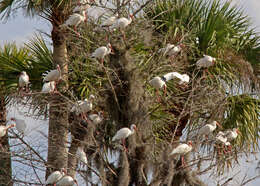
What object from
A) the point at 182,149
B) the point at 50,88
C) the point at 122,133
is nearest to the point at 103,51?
the point at 50,88

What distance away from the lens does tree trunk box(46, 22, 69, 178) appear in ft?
27.0

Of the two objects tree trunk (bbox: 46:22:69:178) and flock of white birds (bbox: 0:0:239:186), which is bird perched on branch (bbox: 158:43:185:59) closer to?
flock of white birds (bbox: 0:0:239:186)

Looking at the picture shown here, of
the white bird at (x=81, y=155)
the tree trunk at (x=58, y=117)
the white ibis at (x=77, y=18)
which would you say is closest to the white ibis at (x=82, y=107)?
the tree trunk at (x=58, y=117)

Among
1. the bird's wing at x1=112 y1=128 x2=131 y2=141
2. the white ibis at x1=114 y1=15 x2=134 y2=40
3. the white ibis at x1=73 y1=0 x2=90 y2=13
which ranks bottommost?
the bird's wing at x1=112 y1=128 x2=131 y2=141

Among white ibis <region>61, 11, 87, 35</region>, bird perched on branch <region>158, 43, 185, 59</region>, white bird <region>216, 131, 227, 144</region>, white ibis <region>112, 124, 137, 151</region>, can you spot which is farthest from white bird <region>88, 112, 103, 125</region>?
white bird <region>216, 131, 227, 144</region>

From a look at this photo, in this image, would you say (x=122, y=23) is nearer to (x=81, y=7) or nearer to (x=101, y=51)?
(x=101, y=51)

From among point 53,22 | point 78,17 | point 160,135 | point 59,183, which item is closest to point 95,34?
point 78,17

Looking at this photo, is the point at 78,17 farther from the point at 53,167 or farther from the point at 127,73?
the point at 53,167

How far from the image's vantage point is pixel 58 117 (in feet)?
30.2

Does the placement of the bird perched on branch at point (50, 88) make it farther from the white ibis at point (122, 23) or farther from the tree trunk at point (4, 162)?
the white ibis at point (122, 23)

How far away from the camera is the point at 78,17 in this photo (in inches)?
344

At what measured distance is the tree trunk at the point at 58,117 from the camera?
324 inches

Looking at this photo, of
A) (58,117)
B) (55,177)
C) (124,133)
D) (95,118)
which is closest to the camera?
(124,133)

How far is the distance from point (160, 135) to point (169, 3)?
252cm
